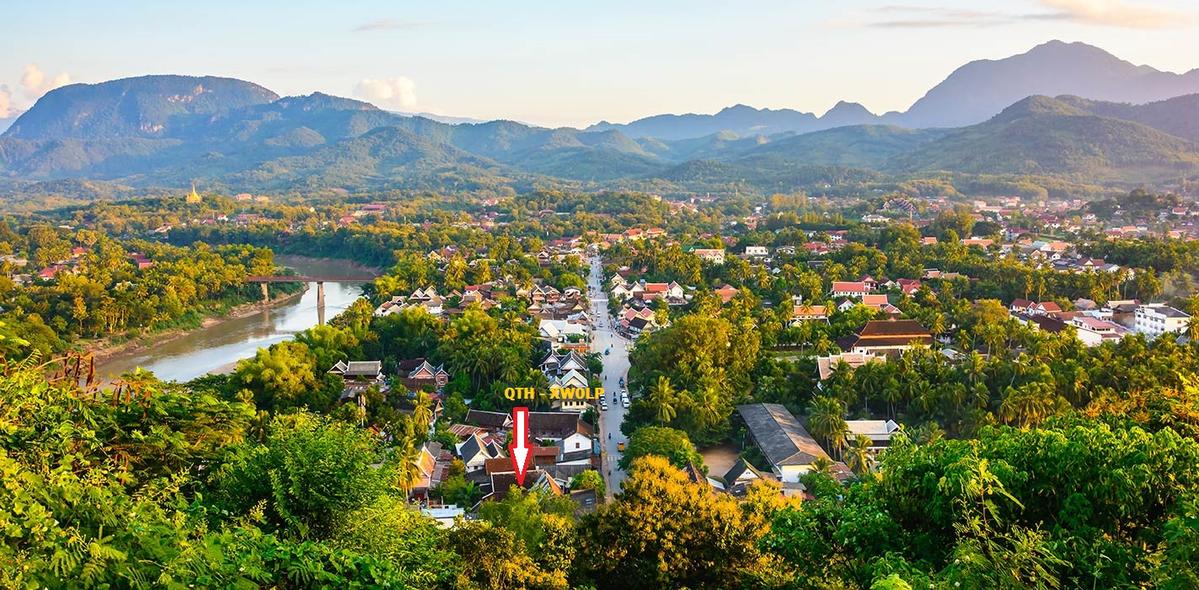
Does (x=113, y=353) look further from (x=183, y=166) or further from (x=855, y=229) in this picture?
(x=183, y=166)

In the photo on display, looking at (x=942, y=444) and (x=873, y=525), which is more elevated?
(x=942, y=444)

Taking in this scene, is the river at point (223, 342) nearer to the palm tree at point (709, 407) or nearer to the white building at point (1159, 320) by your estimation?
the palm tree at point (709, 407)

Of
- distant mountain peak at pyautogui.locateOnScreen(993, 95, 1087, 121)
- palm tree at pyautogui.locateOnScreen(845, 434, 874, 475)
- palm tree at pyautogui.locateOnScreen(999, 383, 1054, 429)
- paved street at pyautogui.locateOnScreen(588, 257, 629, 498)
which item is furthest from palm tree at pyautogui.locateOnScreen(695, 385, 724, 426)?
distant mountain peak at pyautogui.locateOnScreen(993, 95, 1087, 121)

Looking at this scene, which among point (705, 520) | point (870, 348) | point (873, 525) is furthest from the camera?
point (870, 348)

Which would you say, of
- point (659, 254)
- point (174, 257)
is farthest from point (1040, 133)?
point (174, 257)

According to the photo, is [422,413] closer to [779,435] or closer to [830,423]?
[779,435]

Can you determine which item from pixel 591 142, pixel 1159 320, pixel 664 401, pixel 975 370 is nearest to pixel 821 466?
pixel 664 401
